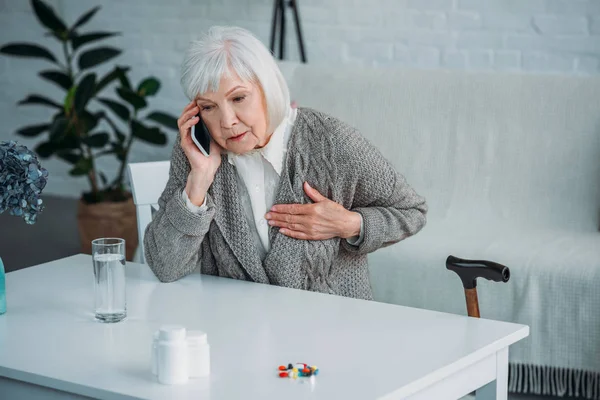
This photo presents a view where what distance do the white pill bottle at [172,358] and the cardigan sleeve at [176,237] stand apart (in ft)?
1.90

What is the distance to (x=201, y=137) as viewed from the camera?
1940mm

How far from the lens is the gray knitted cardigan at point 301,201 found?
1896 mm

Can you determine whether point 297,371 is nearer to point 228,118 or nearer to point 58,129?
point 228,118

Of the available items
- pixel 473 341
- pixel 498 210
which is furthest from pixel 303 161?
pixel 498 210

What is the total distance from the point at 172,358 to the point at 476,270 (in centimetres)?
72

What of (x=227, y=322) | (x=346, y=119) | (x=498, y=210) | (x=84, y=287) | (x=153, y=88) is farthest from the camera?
(x=153, y=88)

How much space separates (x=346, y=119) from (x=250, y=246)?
1574 millimetres

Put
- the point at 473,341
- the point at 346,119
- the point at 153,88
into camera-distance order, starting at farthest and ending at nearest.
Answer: the point at 153,88 < the point at 346,119 < the point at 473,341

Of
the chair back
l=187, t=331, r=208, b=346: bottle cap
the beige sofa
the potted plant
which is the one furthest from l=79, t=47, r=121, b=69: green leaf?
l=187, t=331, r=208, b=346: bottle cap

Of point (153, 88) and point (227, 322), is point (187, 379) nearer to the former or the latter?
point (227, 322)

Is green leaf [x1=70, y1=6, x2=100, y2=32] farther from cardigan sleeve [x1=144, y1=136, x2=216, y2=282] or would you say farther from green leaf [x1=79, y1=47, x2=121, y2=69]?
cardigan sleeve [x1=144, y1=136, x2=216, y2=282]

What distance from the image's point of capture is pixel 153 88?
4.34 m

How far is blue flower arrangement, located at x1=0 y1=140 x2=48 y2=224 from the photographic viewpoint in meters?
1.61

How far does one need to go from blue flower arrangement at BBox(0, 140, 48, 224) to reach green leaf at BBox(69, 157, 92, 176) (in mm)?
2642
